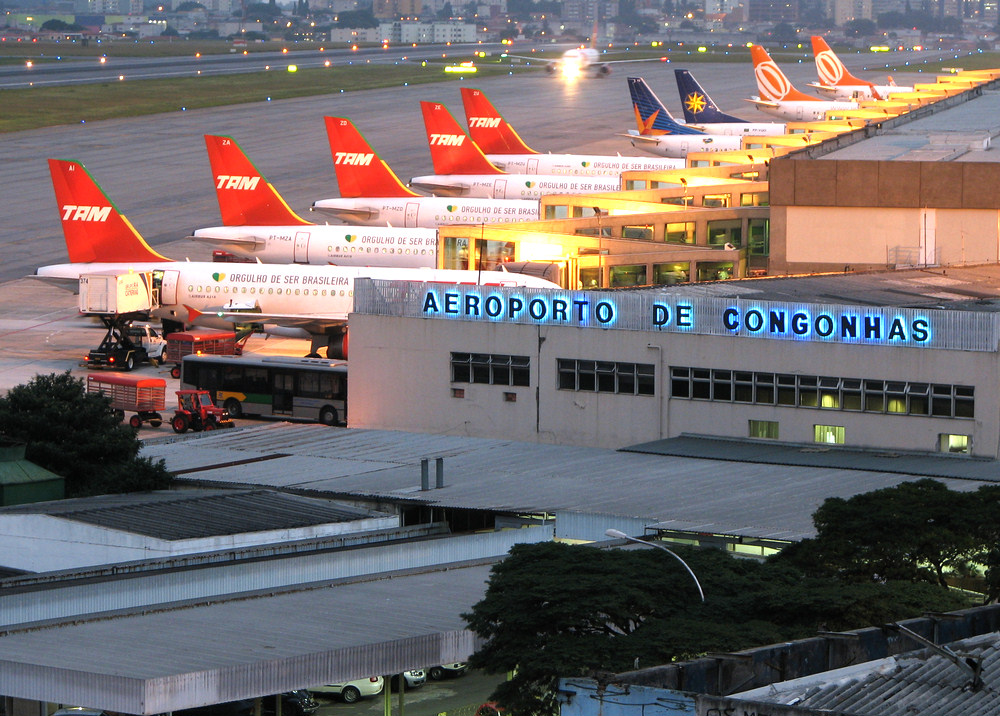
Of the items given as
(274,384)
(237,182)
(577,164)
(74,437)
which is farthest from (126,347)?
(577,164)

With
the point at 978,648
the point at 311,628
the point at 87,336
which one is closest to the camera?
the point at 978,648

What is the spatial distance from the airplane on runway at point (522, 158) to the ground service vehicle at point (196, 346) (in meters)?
54.4

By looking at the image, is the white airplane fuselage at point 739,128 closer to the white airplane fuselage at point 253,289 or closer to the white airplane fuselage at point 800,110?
the white airplane fuselage at point 800,110

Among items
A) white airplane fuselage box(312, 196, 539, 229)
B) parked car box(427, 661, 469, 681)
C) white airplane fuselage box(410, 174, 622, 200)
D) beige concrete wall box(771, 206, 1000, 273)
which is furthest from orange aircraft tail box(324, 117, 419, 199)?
parked car box(427, 661, 469, 681)

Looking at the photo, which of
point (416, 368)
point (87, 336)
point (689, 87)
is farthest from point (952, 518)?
point (689, 87)

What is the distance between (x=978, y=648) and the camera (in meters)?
31.3

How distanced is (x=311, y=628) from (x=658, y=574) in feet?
27.9

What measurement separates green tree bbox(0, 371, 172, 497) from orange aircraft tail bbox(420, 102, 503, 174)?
83873 millimetres

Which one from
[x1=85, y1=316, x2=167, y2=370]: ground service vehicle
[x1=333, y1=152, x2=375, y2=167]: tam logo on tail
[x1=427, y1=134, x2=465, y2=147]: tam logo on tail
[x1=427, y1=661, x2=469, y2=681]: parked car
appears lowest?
[x1=427, y1=661, x2=469, y2=681]: parked car

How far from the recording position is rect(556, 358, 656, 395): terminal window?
66.9m

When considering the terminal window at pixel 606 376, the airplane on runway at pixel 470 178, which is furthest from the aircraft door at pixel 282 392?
the airplane on runway at pixel 470 178

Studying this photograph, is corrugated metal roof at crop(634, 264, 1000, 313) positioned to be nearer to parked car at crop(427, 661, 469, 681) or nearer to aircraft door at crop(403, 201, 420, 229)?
parked car at crop(427, 661, 469, 681)

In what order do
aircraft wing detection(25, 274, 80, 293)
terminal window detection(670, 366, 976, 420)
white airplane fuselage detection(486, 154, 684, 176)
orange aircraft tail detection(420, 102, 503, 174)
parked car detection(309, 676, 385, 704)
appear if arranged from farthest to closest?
orange aircraft tail detection(420, 102, 503, 174), white airplane fuselage detection(486, 154, 684, 176), aircraft wing detection(25, 274, 80, 293), terminal window detection(670, 366, 976, 420), parked car detection(309, 676, 385, 704)

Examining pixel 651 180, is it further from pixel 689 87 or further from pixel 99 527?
pixel 99 527
